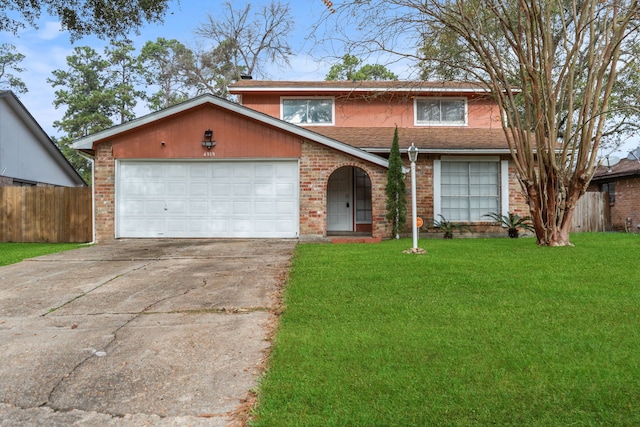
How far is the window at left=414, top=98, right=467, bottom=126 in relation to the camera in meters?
13.9

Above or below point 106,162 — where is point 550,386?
below

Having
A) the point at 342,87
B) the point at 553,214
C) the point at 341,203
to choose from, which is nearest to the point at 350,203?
the point at 341,203

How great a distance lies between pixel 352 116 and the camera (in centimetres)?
1405

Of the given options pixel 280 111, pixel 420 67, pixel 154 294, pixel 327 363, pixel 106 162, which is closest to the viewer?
pixel 327 363

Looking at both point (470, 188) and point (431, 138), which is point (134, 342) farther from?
point (431, 138)

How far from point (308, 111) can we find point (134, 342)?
11.3m

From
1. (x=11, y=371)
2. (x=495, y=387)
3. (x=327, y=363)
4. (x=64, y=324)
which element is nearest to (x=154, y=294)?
(x=64, y=324)

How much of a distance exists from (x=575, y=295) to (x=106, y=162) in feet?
35.8

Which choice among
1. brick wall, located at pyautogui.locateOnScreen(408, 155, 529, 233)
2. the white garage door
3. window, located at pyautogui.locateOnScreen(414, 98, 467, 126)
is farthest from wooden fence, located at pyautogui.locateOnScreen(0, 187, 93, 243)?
window, located at pyautogui.locateOnScreen(414, 98, 467, 126)

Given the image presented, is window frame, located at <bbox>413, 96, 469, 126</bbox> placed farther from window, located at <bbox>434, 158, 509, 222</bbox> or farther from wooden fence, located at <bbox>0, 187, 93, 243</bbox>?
wooden fence, located at <bbox>0, 187, 93, 243</bbox>

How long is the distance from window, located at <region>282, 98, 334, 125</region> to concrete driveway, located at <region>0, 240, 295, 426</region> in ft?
25.5

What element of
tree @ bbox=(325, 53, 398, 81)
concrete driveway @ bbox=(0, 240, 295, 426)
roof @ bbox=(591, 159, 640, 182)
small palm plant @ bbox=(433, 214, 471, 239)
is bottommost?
concrete driveway @ bbox=(0, 240, 295, 426)

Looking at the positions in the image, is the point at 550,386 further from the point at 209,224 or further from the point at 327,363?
the point at 209,224

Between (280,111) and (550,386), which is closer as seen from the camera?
(550,386)
